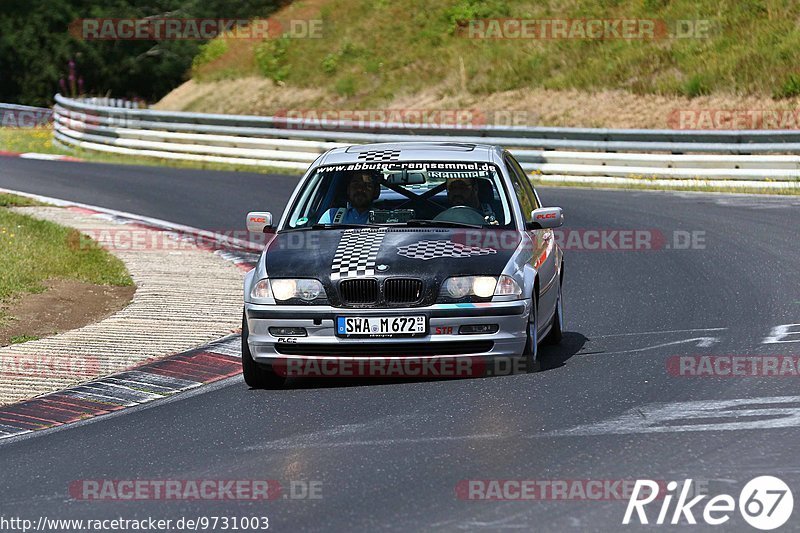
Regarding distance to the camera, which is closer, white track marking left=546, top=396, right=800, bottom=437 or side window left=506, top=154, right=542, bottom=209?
white track marking left=546, top=396, right=800, bottom=437

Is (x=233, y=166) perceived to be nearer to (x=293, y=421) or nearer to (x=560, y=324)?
(x=560, y=324)

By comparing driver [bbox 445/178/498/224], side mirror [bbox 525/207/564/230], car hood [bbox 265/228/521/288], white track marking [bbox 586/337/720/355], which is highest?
driver [bbox 445/178/498/224]

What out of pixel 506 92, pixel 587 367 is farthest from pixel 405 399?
pixel 506 92

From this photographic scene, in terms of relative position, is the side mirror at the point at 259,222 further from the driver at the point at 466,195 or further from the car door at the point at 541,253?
the car door at the point at 541,253

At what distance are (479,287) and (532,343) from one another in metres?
0.59

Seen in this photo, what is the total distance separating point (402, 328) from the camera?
855 cm

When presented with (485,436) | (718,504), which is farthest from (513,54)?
(718,504)

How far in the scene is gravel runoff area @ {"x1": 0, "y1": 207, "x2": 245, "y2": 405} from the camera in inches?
380

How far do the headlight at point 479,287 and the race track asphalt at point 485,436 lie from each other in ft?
1.87

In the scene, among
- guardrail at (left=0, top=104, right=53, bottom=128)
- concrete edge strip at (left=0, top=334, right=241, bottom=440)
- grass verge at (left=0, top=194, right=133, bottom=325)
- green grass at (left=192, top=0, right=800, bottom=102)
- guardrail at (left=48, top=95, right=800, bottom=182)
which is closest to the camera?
concrete edge strip at (left=0, top=334, right=241, bottom=440)

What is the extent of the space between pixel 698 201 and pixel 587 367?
464 inches

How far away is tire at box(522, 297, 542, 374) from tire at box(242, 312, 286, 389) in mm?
1616

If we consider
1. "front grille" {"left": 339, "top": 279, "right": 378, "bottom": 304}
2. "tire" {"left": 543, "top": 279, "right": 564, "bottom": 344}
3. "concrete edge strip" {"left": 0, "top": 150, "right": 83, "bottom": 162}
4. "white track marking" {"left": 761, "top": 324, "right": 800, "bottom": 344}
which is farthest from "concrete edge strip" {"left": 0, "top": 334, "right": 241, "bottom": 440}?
"concrete edge strip" {"left": 0, "top": 150, "right": 83, "bottom": 162}

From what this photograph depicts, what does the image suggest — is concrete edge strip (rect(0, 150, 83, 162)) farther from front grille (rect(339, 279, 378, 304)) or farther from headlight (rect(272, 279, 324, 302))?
front grille (rect(339, 279, 378, 304))
